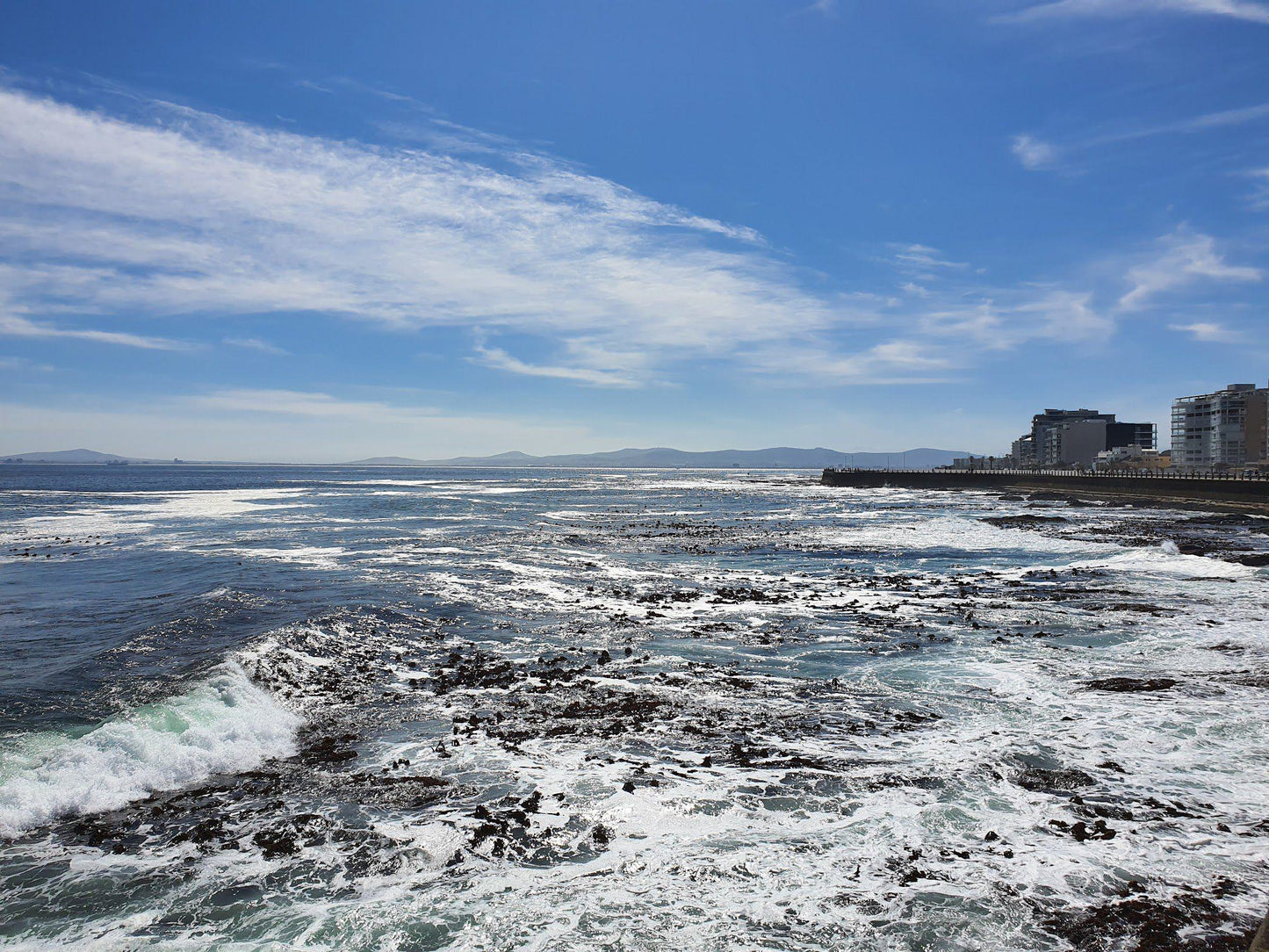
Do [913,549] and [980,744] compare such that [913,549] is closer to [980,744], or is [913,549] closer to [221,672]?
[980,744]

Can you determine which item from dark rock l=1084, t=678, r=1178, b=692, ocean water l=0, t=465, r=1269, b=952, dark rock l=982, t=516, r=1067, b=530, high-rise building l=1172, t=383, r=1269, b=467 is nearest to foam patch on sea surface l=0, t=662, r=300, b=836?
ocean water l=0, t=465, r=1269, b=952

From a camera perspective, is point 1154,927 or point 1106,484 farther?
point 1106,484

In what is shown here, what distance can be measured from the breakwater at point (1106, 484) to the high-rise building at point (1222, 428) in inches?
2468

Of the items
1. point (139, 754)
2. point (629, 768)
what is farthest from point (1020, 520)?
point (139, 754)

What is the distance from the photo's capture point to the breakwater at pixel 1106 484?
6150 centimetres

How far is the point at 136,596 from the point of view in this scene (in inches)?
875

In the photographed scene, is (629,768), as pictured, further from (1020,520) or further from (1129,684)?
(1020,520)

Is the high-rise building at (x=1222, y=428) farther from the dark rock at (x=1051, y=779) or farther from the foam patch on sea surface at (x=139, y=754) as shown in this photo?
the foam patch on sea surface at (x=139, y=754)

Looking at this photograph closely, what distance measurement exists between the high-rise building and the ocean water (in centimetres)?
15794

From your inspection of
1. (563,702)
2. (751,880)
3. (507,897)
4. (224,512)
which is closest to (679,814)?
(751,880)

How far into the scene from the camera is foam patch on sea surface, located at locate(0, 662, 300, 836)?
9.33 m

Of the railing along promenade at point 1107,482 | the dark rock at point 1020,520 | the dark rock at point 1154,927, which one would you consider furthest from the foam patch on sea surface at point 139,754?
the railing along promenade at point 1107,482

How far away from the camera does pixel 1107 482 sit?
82.0 metres

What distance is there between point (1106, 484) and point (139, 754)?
93915mm
